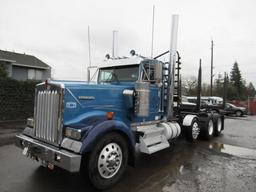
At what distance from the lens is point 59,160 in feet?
11.0

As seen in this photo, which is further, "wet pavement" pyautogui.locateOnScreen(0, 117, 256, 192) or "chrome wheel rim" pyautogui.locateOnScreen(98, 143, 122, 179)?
"wet pavement" pyautogui.locateOnScreen(0, 117, 256, 192)

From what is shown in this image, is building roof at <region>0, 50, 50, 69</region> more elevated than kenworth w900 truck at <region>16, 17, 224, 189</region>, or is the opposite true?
building roof at <region>0, 50, 50, 69</region>

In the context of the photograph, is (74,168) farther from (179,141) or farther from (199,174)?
(179,141)

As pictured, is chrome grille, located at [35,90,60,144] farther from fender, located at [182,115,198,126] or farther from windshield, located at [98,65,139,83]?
fender, located at [182,115,198,126]

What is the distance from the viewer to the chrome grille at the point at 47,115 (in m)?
3.73

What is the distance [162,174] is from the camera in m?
4.48

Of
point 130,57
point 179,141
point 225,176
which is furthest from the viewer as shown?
point 179,141

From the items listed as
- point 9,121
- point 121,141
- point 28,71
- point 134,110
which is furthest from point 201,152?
point 28,71

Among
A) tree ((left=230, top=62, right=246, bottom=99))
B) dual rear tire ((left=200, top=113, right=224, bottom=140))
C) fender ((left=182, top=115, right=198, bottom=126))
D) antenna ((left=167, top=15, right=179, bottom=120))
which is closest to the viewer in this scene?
antenna ((left=167, top=15, right=179, bottom=120))

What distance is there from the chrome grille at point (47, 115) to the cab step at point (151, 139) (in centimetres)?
198

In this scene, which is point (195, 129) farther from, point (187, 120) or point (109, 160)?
point (109, 160)

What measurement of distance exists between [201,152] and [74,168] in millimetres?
4532

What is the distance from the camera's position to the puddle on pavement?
639 centimetres

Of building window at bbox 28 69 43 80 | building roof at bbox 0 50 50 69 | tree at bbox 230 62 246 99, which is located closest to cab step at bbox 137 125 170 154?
building roof at bbox 0 50 50 69
